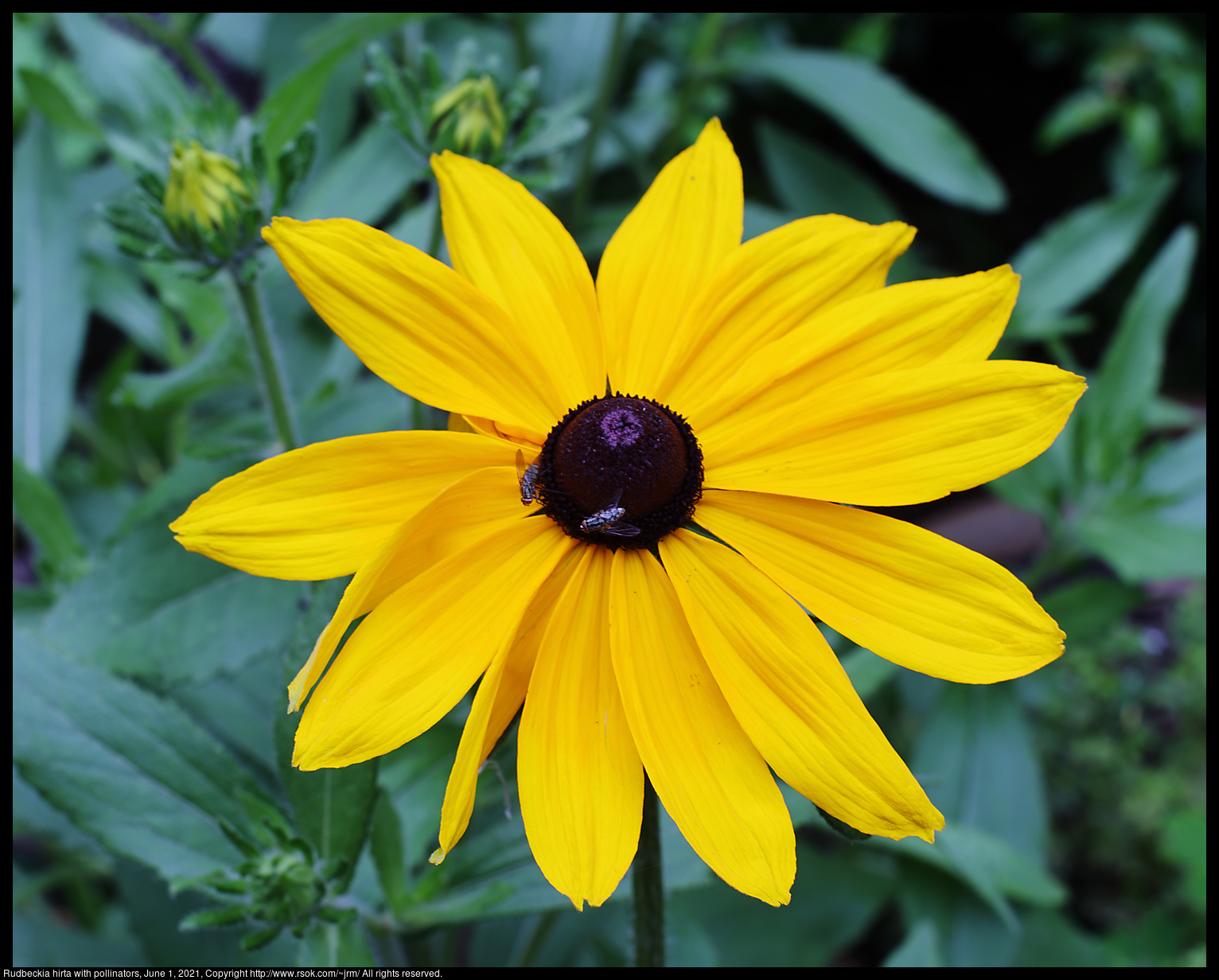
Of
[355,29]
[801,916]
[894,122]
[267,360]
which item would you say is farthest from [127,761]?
[894,122]

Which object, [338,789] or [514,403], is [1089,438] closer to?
[514,403]

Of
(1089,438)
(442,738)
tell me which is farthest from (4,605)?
(1089,438)

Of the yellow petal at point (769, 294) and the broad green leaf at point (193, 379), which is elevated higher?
the broad green leaf at point (193, 379)

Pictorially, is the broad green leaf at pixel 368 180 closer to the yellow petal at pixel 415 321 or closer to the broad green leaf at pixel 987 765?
the yellow petal at pixel 415 321

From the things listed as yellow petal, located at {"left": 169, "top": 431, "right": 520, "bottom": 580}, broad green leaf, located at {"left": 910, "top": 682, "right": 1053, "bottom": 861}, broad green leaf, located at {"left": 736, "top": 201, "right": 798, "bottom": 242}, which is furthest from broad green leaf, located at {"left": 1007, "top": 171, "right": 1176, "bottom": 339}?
yellow petal, located at {"left": 169, "top": 431, "right": 520, "bottom": 580}

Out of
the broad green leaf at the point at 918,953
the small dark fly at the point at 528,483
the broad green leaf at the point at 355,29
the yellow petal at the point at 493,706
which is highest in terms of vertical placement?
the broad green leaf at the point at 355,29

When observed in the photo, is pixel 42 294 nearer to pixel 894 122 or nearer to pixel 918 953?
pixel 894 122

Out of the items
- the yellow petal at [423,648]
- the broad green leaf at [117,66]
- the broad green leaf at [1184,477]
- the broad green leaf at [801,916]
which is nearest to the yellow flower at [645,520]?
the yellow petal at [423,648]
